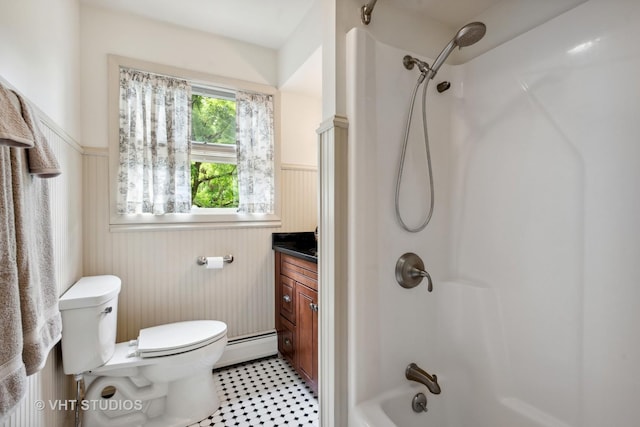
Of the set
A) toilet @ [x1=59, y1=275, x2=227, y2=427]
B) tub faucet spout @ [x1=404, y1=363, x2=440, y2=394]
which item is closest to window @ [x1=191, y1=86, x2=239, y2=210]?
toilet @ [x1=59, y1=275, x2=227, y2=427]

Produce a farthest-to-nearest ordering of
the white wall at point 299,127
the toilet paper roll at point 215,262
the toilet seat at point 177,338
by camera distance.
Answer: the white wall at point 299,127, the toilet paper roll at point 215,262, the toilet seat at point 177,338

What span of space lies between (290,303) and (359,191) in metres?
1.28

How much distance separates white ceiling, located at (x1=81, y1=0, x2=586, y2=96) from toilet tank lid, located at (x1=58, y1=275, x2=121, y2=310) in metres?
1.75

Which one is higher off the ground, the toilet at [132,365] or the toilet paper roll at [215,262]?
the toilet paper roll at [215,262]

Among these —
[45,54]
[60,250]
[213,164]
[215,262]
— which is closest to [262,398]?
[215,262]

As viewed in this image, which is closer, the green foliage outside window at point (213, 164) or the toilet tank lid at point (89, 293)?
the toilet tank lid at point (89, 293)

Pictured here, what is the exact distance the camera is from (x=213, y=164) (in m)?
2.29

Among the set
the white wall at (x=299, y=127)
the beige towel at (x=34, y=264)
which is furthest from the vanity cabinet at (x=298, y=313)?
the beige towel at (x=34, y=264)

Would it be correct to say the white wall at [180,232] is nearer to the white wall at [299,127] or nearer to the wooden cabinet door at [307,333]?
the white wall at [299,127]

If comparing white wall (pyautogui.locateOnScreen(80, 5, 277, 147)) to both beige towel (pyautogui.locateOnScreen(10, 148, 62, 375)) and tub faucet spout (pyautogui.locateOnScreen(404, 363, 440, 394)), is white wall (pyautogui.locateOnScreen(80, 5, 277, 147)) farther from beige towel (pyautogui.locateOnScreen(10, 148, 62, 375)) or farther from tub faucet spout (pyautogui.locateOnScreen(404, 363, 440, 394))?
tub faucet spout (pyautogui.locateOnScreen(404, 363, 440, 394))

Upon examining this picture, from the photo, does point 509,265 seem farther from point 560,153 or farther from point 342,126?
point 342,126

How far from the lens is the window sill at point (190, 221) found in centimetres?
189

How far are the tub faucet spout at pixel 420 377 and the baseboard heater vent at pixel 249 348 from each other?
1410mm

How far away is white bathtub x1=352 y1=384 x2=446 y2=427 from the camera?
1056 millimetres
